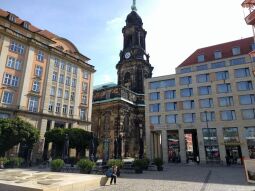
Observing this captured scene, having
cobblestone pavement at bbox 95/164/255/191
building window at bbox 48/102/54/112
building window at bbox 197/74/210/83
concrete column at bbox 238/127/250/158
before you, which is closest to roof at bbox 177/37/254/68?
building window at bbox 197/74/210/83

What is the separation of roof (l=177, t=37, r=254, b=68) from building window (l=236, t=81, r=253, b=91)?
22.0 ft

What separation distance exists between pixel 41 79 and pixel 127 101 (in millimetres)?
30426

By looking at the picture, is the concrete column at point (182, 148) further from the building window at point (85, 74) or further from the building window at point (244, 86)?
the building window at point (85, 74)

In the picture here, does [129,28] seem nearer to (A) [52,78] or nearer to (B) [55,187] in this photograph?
(A) [52,78]

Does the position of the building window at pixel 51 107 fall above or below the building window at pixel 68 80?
below

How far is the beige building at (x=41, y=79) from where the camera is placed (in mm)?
33375

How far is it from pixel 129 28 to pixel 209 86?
135ft

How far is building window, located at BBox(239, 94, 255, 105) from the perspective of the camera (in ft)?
132

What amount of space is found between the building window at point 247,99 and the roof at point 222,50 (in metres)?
9.53

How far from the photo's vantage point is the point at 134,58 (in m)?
71.1

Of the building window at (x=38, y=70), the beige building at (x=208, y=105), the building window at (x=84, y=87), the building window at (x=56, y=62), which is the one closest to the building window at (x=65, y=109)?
the building window at (x=84, y=87)

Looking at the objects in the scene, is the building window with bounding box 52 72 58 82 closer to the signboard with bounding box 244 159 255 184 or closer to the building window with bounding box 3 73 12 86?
the building window with bounding box 3 73 12 86

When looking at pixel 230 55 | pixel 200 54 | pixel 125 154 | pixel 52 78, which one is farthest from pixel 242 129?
pixel 52 78

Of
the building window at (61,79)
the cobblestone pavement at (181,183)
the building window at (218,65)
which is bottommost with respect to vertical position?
the cobblestone pavement at (181,183)
